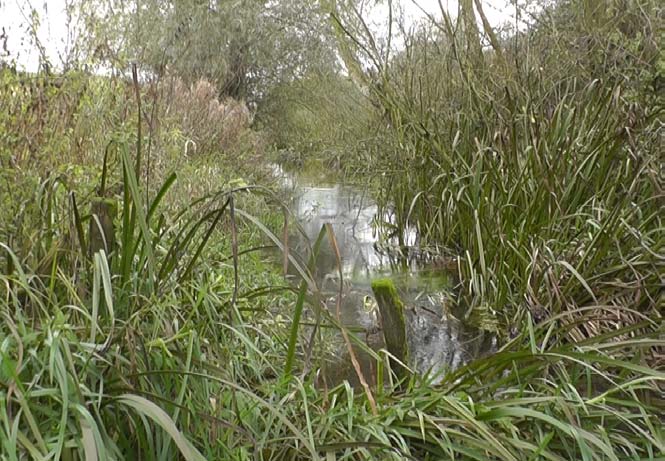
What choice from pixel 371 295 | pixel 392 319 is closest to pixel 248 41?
pixel 371 295

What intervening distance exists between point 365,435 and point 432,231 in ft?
12.6

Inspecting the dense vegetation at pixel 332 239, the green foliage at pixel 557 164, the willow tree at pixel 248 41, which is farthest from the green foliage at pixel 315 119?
the green foliage at pixel 557 164

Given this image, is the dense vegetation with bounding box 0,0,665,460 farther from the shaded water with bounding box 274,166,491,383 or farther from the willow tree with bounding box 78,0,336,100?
the willow tree with bounding box 78,0,336,100

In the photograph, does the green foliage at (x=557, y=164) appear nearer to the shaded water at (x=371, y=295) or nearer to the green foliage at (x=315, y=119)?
the shaded water at (x=371, y=295)

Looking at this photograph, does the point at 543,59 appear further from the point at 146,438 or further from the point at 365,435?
the point at 146,438

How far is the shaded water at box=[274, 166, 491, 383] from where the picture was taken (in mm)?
3439

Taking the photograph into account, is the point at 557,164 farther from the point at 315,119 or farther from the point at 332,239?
the point at 315,119

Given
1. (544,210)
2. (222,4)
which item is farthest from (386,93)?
(222,4)

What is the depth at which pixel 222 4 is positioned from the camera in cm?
1380

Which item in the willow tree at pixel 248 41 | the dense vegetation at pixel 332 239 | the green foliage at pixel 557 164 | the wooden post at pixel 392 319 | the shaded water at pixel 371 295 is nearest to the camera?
the dense vegetation at pixel 332 239

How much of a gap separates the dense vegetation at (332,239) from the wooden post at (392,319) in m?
0.40

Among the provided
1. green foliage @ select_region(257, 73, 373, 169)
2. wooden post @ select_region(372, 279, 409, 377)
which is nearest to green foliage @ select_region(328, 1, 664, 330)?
wooden post @ select_region(372, 279, 409, 377)

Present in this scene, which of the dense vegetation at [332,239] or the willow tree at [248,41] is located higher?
the willow tree at [248,41]

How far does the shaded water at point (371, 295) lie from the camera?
11.3 feet
